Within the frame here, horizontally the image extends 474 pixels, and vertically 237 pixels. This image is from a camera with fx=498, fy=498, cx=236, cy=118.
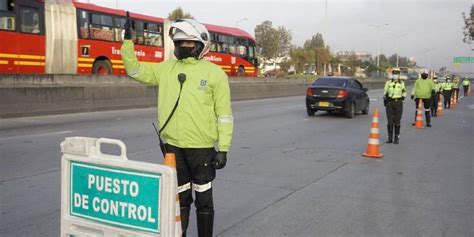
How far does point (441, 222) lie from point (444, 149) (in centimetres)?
642

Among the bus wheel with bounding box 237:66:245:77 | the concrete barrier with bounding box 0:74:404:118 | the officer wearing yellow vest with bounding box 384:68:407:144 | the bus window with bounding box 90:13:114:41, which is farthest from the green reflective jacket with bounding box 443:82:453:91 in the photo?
the bus window with bounding box 90:13:114:41

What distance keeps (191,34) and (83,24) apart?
20.1m

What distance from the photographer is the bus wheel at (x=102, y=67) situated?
23797 millimetres

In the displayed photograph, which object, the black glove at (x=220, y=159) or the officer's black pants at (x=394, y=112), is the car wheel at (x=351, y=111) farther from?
the black glove at (x=220, y=159)

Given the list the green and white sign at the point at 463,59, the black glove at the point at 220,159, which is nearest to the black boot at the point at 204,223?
the black glove at the point at 220,159

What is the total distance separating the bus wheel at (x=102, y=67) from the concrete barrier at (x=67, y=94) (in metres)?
2.56

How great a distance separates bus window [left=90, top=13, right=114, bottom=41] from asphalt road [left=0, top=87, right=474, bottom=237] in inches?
399

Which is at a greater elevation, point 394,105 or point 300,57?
point 300,57

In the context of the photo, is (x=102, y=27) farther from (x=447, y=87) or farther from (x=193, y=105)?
(x=193, y=105)

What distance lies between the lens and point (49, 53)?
69.6ft

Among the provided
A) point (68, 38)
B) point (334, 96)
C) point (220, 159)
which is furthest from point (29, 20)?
point (220, 159)

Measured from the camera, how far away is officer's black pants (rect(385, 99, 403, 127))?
12109mm

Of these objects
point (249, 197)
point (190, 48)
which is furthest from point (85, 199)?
point (249, 197)

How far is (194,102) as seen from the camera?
3775mm
